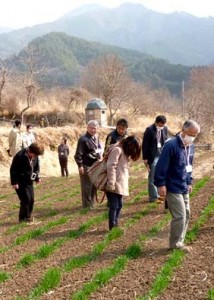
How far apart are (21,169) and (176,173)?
3.61m

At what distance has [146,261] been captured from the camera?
20.1 feet

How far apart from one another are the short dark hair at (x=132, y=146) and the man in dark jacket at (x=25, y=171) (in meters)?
1.98

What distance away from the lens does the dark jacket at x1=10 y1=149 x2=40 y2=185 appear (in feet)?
27.9

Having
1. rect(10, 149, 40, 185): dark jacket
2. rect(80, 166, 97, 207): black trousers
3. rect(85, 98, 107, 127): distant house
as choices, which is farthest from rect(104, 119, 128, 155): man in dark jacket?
rect(85, 98, 107, 127): distant house

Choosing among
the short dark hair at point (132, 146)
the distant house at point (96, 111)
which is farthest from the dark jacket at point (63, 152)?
the distant house at point (96, 111)

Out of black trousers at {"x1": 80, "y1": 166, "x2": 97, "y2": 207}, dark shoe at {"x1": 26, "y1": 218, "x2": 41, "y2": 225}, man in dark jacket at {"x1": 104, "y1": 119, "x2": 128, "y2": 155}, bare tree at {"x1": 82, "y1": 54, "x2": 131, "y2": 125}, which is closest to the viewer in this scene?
man in dark jacket at {"x1": 104, "y1": 119, "x2": 128, "y2": 155}

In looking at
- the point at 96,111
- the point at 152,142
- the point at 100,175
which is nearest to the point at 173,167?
the point at 100,175

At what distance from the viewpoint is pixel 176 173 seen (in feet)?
20.3

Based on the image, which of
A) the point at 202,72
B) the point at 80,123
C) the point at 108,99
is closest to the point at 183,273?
the point at 80,123

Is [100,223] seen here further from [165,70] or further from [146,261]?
[165,70]

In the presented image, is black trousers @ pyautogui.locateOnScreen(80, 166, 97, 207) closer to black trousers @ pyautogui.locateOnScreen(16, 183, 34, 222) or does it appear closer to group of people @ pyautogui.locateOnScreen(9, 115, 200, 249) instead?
group of people @ pyautogui.locateOnScreen(9, 115, 200, 249)

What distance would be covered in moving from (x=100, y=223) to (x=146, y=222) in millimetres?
907

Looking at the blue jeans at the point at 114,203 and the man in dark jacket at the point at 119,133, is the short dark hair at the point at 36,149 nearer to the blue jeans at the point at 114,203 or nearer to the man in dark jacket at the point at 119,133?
the man in dark jacket at the point at 119,133

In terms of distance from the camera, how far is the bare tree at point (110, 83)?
50.5 m
